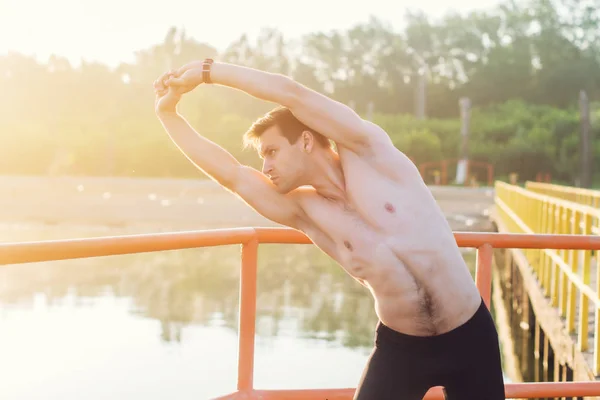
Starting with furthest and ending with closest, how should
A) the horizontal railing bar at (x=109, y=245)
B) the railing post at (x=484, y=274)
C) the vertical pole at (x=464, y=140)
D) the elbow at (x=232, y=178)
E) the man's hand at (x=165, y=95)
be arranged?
the vertical pole at (x=464, y=140)
the railing post at (x=484, y=274)
the elbow at (x=232, y=178)
the man's hand at (x=165, y=95)
the horizontal railing bar at (x=109, y=245)

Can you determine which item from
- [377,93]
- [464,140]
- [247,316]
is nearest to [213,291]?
[247,316]

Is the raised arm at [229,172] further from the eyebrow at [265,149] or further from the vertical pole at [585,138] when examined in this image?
the vertical pole at [585,138]

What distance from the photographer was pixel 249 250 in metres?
3.63

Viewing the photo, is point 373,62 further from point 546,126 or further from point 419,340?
point 419,340

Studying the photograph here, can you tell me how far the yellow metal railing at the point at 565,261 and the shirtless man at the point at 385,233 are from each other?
11.6 ft

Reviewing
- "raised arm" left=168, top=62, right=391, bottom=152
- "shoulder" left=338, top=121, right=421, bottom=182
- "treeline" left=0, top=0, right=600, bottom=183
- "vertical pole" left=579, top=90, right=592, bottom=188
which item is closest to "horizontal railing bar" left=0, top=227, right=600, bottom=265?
"raised arm" left=168, top=62, right=391, bottom=152

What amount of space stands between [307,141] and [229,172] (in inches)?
17.7

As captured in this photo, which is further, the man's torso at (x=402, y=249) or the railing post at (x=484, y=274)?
the railing post at (x=484, y=274)

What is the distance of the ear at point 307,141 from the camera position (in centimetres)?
302

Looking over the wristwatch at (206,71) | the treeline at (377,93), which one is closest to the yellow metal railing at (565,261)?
the wristwatch at (206,71)

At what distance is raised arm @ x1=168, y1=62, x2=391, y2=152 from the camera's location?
2.87 m

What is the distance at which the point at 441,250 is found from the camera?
2.96m

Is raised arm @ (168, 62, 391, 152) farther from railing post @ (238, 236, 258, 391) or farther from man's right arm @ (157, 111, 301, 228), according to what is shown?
railing post @ (238, 236, 258, 391)

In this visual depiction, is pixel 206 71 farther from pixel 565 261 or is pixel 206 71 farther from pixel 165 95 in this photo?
pixel 565 261
